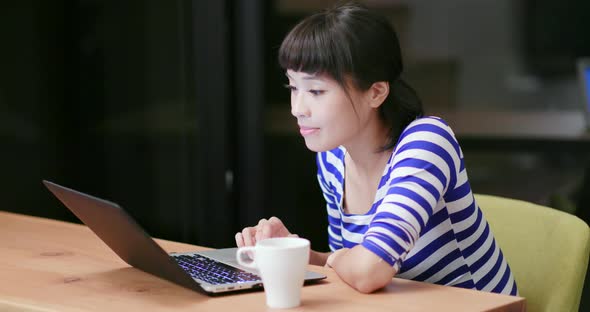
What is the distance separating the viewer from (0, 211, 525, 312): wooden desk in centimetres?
124

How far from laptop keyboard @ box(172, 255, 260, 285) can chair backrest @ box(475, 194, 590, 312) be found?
59 cm

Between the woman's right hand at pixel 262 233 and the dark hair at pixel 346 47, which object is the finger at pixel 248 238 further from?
the dark hair at pixel 346 47

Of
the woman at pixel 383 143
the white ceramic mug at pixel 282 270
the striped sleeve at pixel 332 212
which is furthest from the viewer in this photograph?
the striped sleeve at pixel 332 212

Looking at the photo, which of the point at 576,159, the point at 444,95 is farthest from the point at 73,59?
the point at 576,159

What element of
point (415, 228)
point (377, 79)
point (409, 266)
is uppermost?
point (377, 79)

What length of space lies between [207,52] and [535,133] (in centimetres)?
113

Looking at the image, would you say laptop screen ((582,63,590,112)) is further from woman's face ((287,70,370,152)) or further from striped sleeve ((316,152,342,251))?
woman's face ((287,70,370,152))

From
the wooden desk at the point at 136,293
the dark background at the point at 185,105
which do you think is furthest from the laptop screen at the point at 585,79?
the wooden desk at the point at 136,293

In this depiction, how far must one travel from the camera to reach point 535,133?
2572mm

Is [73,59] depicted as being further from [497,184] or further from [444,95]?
[497,184]

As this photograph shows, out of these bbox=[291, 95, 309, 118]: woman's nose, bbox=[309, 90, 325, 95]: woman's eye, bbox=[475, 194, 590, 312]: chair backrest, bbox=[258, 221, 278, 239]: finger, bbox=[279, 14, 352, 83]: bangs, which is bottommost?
bbox=[475, 194, 590, 312]: chair backrest

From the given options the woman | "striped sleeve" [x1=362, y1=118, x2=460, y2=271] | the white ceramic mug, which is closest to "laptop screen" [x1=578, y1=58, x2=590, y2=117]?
the woman

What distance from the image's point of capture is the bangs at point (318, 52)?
152cm

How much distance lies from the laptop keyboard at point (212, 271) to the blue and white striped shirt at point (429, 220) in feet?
0.65
